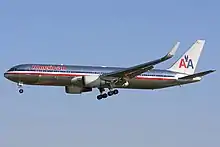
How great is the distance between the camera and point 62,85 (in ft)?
307

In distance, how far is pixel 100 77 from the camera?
93.5 metres

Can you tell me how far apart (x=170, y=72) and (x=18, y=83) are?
71.3ft

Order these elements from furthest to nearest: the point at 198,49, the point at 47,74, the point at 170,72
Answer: the point at 198,49 < the point at 170,72 < the point at 47,74

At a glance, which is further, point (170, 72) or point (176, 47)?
point (170, 72)

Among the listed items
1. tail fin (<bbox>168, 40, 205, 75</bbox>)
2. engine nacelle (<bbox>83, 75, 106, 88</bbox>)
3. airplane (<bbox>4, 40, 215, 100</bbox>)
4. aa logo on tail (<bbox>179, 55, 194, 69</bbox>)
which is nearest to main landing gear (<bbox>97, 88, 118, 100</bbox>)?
airplane (<bbox>4, 40, 215, 100</bbox>)

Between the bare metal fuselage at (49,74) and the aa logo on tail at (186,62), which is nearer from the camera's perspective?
the bare metal fuselage at (49,74)

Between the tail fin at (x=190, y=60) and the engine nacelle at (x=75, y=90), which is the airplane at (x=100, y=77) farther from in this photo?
the tail fin at (x=190, y=60)

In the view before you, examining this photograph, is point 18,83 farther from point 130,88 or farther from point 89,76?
point 130,88

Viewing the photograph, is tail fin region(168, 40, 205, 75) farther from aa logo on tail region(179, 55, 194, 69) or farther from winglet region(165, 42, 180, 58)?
winglet region(165, 42, 180, 58)

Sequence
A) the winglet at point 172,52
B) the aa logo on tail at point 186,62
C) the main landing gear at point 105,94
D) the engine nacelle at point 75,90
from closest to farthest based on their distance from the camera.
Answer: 1. the winglet at point 172,52
2. the main landing gear at point 105,94
3. the engine nacelle at point 75,90
4. the aa logo on tail at point 186,62

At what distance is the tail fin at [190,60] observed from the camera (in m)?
102

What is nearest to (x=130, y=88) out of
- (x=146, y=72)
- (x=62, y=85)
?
(x=146, y=72)

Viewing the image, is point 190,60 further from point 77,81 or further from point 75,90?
point 77,81

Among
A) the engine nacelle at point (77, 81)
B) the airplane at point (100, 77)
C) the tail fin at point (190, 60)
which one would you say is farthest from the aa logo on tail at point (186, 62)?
the engine nacelle at point (77, 81)
